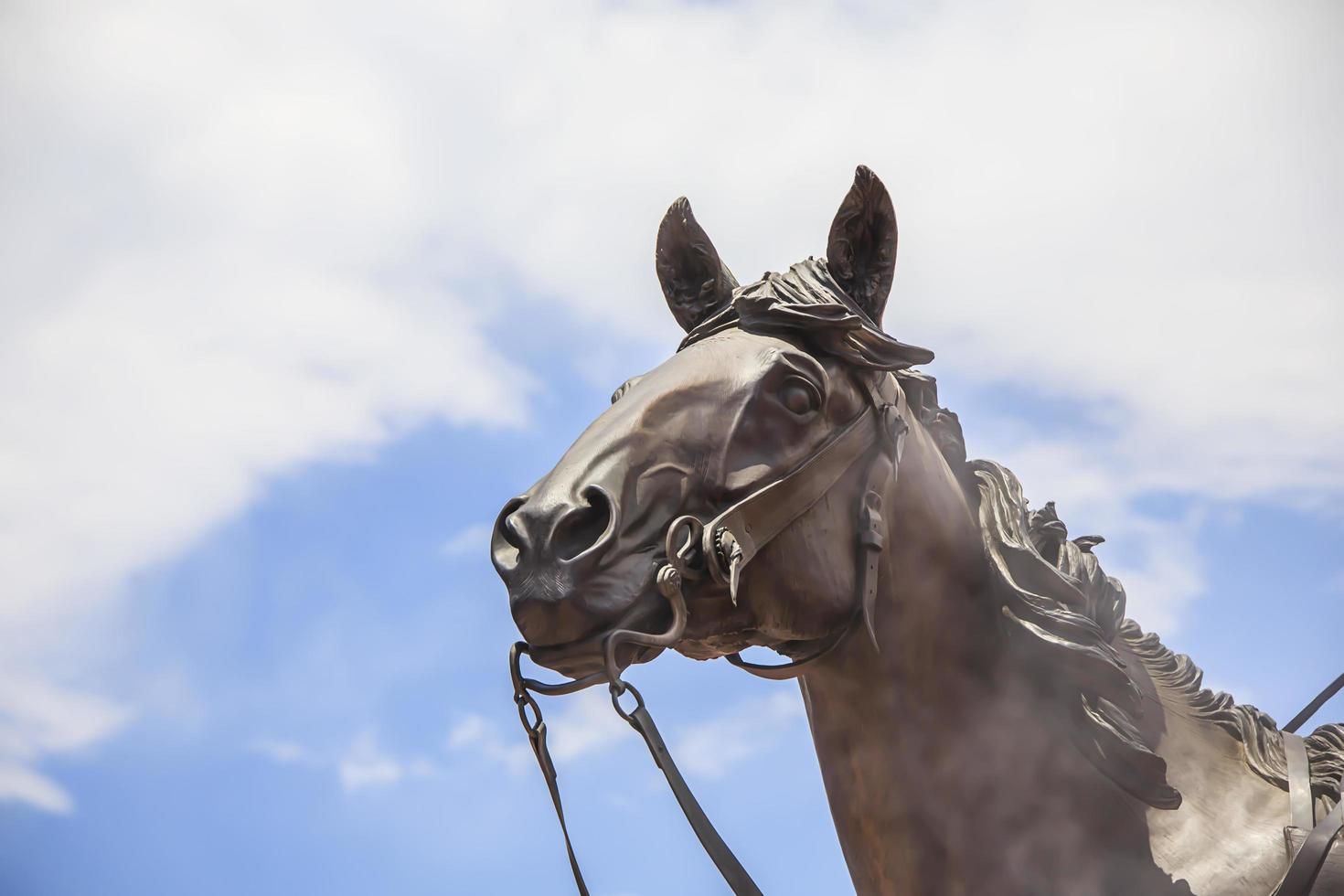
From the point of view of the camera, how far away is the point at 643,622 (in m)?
2.66

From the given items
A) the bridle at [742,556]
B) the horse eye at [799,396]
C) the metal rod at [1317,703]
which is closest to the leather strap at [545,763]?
the bridle at [742,556]

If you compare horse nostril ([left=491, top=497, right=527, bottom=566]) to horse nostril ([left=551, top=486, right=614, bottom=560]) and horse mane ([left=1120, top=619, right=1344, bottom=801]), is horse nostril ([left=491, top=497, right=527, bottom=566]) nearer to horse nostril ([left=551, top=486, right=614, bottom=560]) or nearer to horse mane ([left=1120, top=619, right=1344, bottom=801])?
horse nostril ([left=551, top=486, right=614, bottom=560])

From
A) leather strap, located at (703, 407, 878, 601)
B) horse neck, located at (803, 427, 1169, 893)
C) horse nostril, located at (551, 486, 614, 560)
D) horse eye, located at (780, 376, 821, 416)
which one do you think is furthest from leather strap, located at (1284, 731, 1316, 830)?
horse nostril, located at (551, 486, 614, 560)

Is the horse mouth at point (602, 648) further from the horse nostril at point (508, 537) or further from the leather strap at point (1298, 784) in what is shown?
the leather strap at point (1298, 784)

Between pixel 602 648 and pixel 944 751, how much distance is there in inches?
34.1

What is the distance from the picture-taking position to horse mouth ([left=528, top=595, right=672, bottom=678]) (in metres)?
2.58

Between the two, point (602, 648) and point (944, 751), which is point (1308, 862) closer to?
point (944, 751)

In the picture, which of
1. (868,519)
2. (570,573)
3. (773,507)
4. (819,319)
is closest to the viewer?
(570,573)

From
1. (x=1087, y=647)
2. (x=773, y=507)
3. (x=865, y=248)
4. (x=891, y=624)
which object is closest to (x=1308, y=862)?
(x=1087, y=647)

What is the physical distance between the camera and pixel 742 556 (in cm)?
Answer: 271

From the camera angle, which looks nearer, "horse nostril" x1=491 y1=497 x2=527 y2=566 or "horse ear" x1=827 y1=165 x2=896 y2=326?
"horse nostril" x1=491 y1=497 x2=527 y2=566

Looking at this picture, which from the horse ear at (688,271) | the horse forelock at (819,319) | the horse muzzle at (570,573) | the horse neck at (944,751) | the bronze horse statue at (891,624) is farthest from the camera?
the horse ear at (688,271)

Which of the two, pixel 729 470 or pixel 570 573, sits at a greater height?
pixel 729 470

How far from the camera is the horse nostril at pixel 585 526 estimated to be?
2.55m
